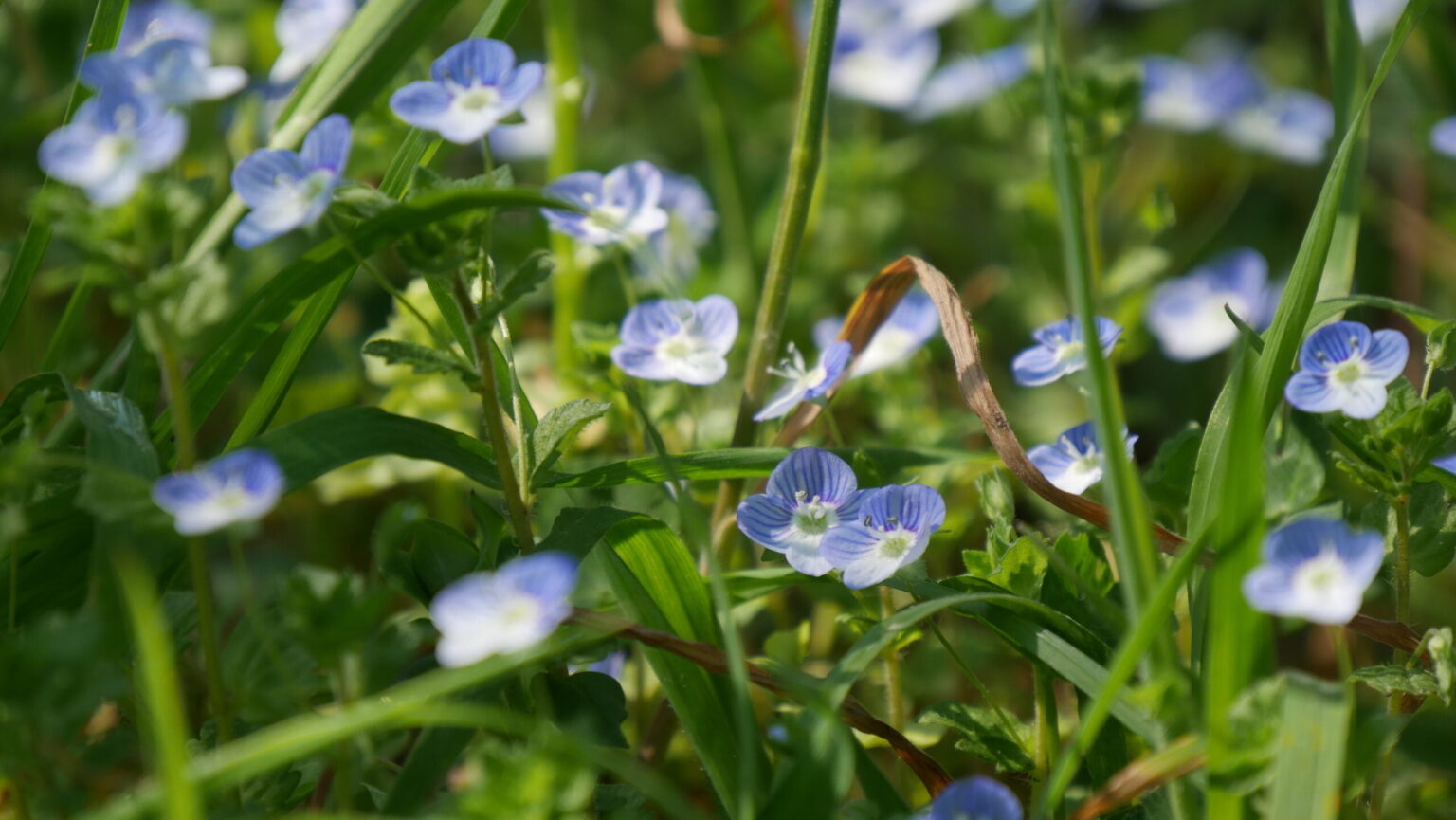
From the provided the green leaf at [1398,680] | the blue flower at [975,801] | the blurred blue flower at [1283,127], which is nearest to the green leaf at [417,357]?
the blue flower at [975,801]

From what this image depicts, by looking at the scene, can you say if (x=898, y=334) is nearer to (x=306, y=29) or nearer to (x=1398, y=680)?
(x=1398, y=680)

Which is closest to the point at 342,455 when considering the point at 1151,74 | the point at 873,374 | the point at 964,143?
the point at 873,374

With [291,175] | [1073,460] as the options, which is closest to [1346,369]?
[1073,460]

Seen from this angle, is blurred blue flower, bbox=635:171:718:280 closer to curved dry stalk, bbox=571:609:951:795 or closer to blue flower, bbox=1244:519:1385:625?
curved dry stalk, bbox=571:609:951:795

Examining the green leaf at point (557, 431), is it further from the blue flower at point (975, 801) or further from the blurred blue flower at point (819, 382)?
the blue flower at point (975, 801)

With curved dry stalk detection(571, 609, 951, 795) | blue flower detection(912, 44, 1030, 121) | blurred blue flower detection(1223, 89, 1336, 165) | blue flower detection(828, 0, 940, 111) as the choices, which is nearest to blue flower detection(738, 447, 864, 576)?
curved dry stalk detection(571, 609, 951, 795)
